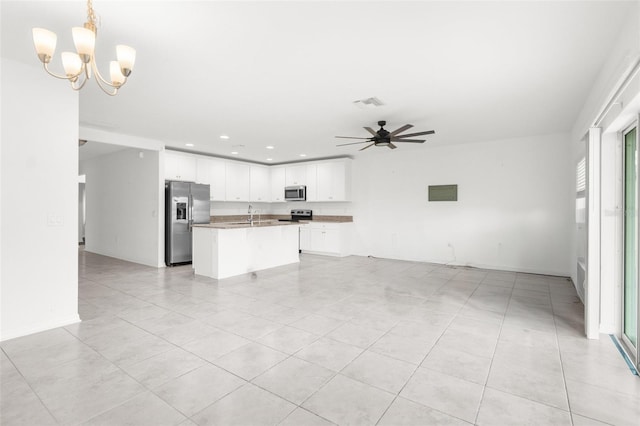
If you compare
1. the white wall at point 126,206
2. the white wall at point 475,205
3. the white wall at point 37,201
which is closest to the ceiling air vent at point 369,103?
the white wall at point 37,201

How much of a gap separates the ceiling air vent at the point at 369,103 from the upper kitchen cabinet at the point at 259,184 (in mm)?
5269

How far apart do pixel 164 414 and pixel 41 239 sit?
8.00ft

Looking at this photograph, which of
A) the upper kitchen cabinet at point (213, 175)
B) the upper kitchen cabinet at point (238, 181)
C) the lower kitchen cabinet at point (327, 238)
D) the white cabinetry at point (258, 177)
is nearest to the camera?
the white cabinetry at point (258, 177)

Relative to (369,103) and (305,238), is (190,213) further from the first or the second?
(369,103)

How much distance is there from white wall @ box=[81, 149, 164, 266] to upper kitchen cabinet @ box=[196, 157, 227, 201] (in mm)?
1091

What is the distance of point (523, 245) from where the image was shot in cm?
592

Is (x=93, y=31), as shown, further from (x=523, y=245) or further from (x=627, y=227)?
(x=523, y=245)

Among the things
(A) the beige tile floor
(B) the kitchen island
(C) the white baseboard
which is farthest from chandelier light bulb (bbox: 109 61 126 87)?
(B) the kitchen island

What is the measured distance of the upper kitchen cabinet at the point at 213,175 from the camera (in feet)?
24.1

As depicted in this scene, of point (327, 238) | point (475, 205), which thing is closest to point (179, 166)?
point (327, 238)

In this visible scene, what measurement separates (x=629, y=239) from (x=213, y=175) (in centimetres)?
744

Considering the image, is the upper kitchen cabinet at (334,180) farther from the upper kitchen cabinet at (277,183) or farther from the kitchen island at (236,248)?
the kitchen island at (236,248)

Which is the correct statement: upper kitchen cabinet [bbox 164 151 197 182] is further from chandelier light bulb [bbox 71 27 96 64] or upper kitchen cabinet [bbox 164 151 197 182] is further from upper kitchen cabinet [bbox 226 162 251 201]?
chandelier light bulb [bbox 71 27 96 64]

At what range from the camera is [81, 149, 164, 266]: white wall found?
20.9 feet
